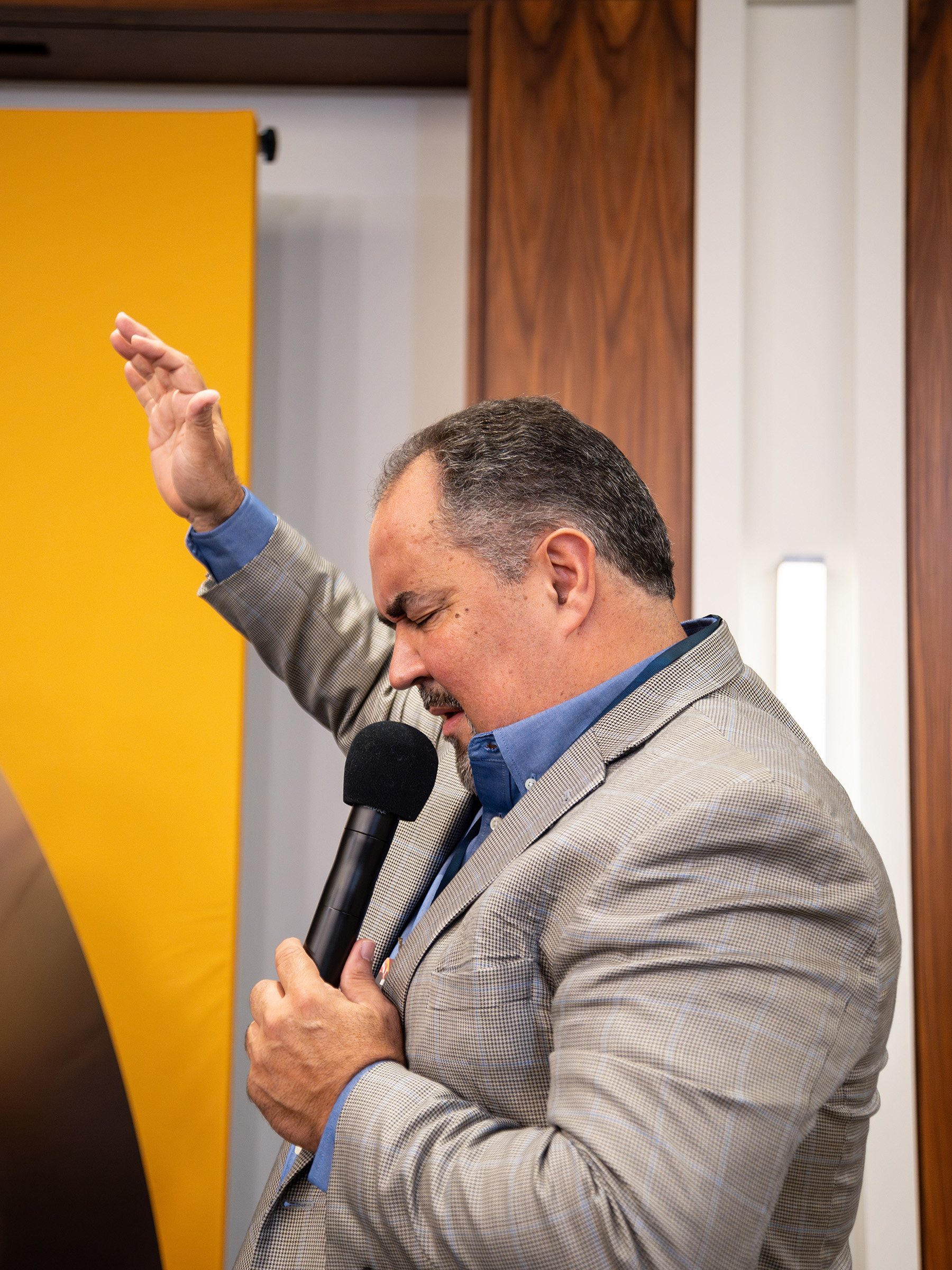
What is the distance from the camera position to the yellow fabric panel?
6.44ft

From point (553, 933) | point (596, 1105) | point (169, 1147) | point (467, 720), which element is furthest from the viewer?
point (169, 1147)

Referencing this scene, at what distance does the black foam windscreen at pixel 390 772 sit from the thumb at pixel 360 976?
0.14 m

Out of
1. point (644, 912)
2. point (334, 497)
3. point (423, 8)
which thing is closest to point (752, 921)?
point (644, 912)

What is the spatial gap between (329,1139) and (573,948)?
0.96 ft

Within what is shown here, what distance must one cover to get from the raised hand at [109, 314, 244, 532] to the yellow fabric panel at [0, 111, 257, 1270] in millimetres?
472

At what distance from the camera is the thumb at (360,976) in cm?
106

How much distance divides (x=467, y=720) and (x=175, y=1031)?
111 centimetres

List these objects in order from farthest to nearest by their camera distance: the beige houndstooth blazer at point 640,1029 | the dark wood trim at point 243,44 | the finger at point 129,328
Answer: the dark wood trim at point 243,44, the finger at point 129,328, the beige houndstooth blazer at point 640,1029

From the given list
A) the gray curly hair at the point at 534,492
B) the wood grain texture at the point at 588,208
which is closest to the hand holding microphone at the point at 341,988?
the gray curly hair at the point at 534,492

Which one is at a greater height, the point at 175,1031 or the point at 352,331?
the point at 352,331

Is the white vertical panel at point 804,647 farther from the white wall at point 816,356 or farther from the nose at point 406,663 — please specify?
the nose at point 406,663

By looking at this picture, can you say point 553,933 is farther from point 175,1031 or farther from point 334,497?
point 334,497

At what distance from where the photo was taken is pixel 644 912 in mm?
897

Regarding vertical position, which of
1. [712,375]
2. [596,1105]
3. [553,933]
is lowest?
[596,1105]
